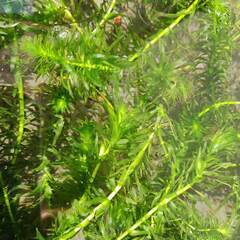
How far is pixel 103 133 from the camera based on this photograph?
1392mm

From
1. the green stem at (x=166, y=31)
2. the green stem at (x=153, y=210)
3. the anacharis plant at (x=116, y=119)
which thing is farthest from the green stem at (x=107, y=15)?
the green stem at (x=153, y=210)

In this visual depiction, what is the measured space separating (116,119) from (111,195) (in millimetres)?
237

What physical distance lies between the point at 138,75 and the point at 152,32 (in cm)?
18

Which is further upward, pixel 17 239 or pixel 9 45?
pixel 9 45

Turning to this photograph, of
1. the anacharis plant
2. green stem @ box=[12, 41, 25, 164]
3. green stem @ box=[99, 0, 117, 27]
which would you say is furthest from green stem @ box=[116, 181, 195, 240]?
green stem @ box=[99, 0, 117, 27]

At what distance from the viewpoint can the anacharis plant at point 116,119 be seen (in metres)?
1.36

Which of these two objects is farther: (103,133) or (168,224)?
(168,224)

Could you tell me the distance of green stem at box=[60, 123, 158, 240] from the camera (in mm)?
1314

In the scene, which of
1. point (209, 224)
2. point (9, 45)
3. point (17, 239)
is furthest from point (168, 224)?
point (9, 45)

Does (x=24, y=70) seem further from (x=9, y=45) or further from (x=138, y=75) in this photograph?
(x=138, y=75)

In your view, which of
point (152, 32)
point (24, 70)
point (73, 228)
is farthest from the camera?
point (152, 32)

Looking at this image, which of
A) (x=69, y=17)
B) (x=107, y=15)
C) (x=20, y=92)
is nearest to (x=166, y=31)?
(x=107, y=15)

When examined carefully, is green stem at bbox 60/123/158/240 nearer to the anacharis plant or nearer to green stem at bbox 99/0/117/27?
the anacharis plant

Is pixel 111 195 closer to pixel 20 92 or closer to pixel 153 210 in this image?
pixel 153 210
